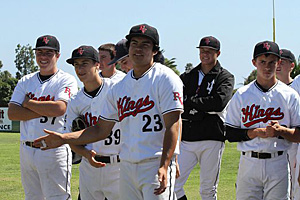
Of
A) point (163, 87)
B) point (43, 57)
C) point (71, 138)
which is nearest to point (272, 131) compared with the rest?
point (163, 87)

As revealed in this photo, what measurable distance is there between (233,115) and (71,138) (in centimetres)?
204

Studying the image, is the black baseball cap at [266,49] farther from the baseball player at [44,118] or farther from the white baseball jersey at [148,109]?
the baseball player at [44,118]

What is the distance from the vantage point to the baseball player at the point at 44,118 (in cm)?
696

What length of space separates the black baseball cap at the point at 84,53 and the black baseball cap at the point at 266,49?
6.24 ft

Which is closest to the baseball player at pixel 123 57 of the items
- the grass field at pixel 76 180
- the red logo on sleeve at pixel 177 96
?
the red logo on sleeve at pixel 177 96

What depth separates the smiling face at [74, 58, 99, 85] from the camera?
6418mm

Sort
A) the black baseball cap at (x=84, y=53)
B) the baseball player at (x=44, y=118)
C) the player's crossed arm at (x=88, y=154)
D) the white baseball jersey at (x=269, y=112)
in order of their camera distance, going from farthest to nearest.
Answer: the baseball player at (x=44, y=118), the black baseball cap at (x=84, y=53), the white baseball jersey at (x=269, y=112), the player's crossed arm at (x=88, y=154)

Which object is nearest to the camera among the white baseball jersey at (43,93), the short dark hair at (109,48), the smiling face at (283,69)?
the white baseball jersey at (43,93)

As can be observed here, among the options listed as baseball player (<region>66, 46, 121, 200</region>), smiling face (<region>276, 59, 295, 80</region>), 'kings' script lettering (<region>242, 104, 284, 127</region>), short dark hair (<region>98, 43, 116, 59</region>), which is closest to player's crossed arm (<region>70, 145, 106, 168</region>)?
baseball player (<region>66, 46, 121, 200</region>)

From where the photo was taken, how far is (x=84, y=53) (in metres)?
6.42

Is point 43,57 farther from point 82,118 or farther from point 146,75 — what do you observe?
point 146,75

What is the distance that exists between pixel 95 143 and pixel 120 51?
1.41 meters

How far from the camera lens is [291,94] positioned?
6.15 m

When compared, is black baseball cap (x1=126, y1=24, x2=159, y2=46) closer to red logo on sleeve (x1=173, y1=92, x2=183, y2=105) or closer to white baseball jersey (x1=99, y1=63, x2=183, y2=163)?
white baseball jersey (x1=99, y1=63, x2=183, y2=163)
